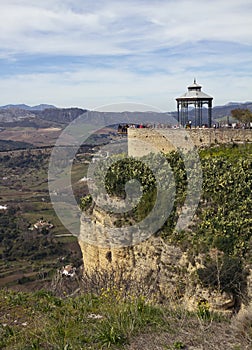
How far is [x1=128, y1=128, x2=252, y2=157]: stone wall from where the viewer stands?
17.8 metres

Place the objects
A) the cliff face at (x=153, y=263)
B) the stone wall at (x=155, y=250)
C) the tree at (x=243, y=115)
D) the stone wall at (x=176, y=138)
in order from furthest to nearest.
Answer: the tree at (x=243, y=115) < the stone wall at (x=176, y=138) < the stone wall at (x=155, y=250) < the cliff face at (x=153, y=263)

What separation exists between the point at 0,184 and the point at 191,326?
88.3 metres

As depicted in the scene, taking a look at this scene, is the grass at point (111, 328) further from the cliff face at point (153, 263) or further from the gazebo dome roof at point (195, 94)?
the gazebo dome roof at point (195, 94)

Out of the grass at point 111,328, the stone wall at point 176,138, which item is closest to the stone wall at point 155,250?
the stone wall at point 176,138

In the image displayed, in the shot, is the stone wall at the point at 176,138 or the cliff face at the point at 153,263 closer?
the cliff face at the point at 153,263

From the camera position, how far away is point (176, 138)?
18.4 m

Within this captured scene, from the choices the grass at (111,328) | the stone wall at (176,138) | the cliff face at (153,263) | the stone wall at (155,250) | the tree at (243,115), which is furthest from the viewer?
the tree at (243,115)

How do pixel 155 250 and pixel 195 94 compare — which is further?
pixel 195 94

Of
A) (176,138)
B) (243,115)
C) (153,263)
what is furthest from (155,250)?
(243,115)

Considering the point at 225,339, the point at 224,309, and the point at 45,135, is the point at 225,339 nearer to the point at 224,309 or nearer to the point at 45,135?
the point at 224,309

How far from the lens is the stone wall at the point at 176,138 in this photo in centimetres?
1780

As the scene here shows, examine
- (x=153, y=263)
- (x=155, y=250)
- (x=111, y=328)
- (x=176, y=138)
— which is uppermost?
(x=176, y=138)

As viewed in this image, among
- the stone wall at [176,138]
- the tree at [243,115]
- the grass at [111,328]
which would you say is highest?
the tree at [243,115]

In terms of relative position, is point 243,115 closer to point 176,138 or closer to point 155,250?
point 176,138
